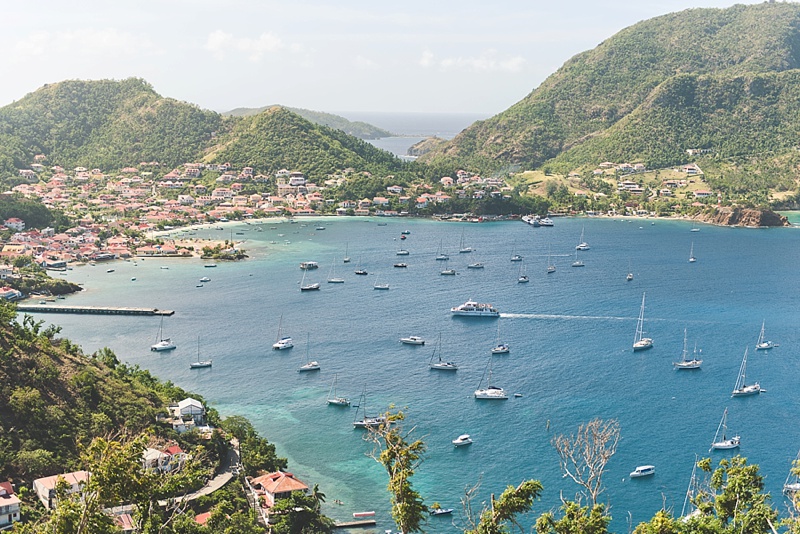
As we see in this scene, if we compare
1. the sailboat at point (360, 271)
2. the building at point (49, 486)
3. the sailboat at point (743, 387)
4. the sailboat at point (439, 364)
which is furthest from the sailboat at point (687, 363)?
the building at point (49, 486)

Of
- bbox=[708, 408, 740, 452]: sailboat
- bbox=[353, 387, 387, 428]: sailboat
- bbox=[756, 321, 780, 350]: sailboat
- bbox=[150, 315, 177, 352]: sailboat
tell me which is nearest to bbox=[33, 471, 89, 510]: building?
bbox=[353, 387, 387, 428]: sailboat

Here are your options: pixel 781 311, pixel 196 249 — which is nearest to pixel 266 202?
pixel 196 249

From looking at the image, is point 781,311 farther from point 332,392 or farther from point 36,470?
point 36,470

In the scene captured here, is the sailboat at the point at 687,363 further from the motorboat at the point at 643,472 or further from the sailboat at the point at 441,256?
the sailboat at the point at 441,256

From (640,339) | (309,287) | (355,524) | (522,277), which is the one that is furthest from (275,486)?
(522,277)

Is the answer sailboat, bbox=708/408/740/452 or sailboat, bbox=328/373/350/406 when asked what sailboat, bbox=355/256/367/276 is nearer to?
sailboat, bbox=328/373/350/406

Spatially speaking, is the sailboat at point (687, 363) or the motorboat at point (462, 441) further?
the sailboat at point (687, 363)
